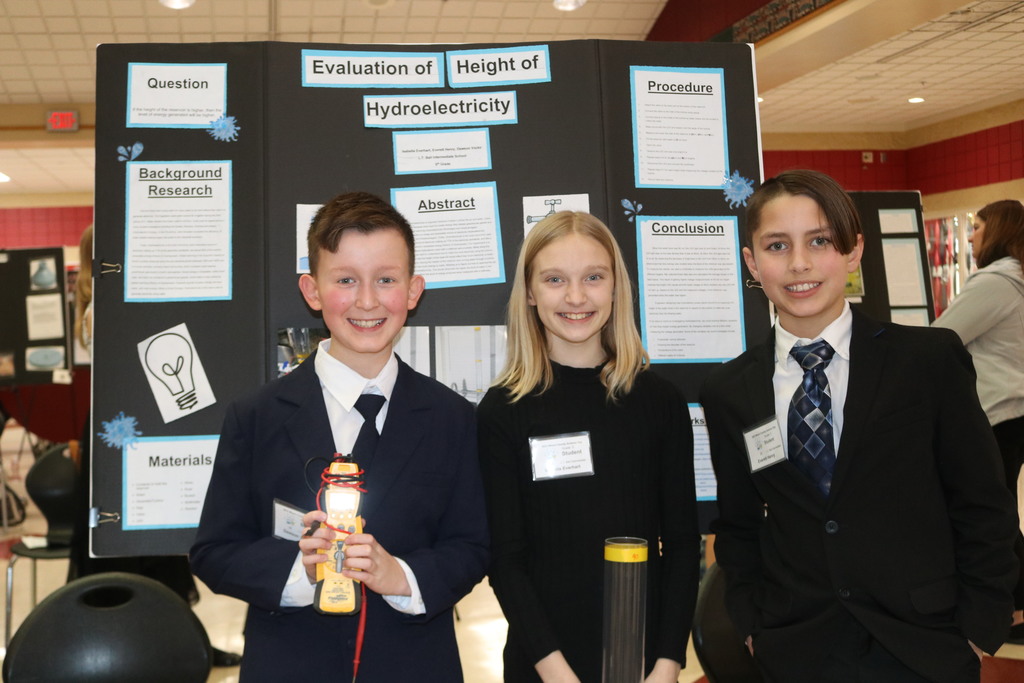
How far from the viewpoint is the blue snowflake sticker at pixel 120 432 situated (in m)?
2.22

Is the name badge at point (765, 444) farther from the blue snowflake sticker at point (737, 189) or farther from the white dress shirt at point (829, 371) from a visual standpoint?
the blue snowflake sticker at point (737, 189)

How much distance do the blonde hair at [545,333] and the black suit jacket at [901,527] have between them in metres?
0.39

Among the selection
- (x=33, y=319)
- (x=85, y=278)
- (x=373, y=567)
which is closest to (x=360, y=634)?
(x=373, y=567)

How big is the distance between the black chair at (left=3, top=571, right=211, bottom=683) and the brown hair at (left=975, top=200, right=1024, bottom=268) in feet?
11.1

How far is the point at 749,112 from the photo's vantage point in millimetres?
2479

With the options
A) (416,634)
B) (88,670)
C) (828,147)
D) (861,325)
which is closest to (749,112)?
(861,325)

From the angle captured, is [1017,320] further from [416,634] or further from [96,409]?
[96,409]

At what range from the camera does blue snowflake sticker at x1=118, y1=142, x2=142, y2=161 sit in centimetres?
228

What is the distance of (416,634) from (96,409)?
1.09 meters

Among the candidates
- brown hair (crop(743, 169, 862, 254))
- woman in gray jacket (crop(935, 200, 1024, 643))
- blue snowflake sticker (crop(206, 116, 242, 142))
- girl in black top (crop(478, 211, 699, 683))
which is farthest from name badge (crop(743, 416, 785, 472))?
woman in gray jacket (crop(935, 200, 1024, 643))

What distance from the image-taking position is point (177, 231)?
2.27 meters

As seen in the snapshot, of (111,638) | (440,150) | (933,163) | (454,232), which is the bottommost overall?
(111,638)

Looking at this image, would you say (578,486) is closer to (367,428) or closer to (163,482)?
(367,428)

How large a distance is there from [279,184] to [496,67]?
2.12 ft
